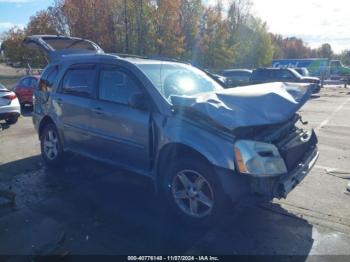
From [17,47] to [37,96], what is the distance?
50.7 metres

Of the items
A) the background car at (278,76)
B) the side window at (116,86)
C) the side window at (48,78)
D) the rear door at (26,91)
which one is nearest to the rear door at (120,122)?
the side window at (116,86)

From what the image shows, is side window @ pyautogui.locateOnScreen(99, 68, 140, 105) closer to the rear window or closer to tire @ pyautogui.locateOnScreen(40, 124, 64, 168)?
tire @ pyautogui.locateOnScreen(40, 124, 64, 168)

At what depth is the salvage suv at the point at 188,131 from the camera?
3775 millimetres

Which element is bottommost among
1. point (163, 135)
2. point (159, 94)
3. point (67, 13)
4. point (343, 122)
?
point (343, 122)

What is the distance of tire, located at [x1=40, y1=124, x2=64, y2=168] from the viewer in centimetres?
628

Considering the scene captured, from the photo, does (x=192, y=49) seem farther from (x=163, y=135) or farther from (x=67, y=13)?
(x=163, y=135)

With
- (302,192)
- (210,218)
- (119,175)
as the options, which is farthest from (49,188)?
(302,192)

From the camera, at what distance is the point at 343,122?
11.4m

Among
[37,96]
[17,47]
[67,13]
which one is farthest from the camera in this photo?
[17,47]

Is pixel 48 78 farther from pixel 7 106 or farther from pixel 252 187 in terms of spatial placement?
pixel 7 106

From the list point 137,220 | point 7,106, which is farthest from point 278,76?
point 137,220

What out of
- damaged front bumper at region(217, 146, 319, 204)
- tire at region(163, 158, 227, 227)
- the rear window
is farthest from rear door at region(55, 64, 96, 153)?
damaged front bumper at region(217, 146, 319, 204)

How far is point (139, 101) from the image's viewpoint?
4.44 meters

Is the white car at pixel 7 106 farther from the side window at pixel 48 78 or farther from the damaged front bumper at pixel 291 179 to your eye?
the damaged front bumper at pixel 291 179
